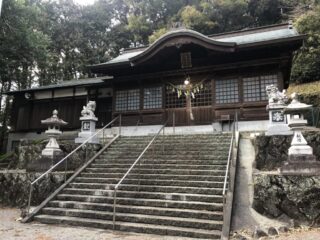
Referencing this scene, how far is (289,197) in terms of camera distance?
298 inches

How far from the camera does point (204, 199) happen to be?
8125 millimetres

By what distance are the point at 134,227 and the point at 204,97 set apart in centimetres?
958

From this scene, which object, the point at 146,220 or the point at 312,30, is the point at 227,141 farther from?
the point at 312,30

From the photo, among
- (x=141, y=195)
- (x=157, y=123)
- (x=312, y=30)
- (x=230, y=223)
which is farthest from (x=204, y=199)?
(x=312, y=30)

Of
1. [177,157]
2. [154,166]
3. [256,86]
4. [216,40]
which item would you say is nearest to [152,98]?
[216,40]

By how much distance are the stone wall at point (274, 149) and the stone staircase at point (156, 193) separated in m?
1.14

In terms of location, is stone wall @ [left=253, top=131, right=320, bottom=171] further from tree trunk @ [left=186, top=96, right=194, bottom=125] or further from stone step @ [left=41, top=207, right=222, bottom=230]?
tree trunk @ [left=186, top=96, right=194, bottom=125]

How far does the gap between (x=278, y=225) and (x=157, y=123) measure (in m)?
9.47

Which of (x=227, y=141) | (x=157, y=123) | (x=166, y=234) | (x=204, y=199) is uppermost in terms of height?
(x=157, y=123)

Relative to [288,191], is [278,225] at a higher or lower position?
lower

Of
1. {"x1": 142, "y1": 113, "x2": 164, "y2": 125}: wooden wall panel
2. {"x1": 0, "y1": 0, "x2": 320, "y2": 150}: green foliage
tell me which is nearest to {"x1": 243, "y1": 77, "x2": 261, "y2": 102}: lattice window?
{"x1": 142, "y1": 113, "x2": 164, "y2": 125}: wooden wall panel

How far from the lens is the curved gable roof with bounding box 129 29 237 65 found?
46.5 feet

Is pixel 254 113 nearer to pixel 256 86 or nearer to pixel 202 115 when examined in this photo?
pixel 256 86

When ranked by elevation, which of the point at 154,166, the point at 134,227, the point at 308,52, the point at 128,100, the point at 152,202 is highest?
the point at 308,52
